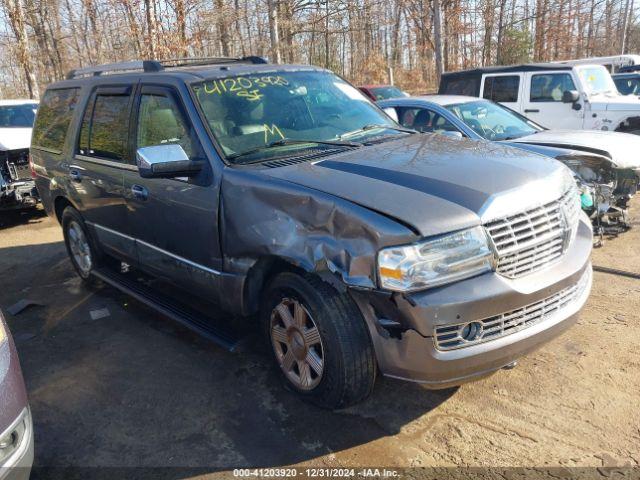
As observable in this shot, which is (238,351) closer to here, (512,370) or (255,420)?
(255,420)

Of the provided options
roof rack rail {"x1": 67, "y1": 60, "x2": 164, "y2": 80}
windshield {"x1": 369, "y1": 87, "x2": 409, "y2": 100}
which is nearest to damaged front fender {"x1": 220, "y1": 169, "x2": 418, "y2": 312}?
roof rack rail {"x1": 67, "y1": 60, "x2": 164, "y2": 80}

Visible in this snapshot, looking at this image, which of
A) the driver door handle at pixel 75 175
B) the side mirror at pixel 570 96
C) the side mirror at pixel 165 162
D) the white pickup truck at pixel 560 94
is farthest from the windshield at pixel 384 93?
the side mirror at pixel 165 162

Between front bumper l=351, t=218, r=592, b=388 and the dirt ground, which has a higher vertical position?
front bumper l=351, t=218, r=592, b=388

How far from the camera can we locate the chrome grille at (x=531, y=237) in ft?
8.69

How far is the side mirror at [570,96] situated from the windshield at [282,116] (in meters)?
6.39

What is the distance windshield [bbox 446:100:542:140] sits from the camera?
680 cm

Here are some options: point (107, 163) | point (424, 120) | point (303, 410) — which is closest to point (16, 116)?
point (107, 163)

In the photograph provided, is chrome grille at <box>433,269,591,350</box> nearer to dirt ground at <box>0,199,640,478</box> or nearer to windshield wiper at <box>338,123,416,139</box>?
dirt ground at <box>0,199,640,478</box>

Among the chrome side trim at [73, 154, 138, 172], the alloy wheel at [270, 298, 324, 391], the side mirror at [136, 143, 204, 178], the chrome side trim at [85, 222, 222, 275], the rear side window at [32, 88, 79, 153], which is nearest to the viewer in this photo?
the alloy wheel at [270, 298, 324, 391]

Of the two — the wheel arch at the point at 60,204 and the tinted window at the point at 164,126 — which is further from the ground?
the tinted window at the point at 164,126

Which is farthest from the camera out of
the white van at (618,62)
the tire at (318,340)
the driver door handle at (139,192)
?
the white van at (618,62)

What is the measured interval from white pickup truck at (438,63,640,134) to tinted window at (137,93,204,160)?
7.74 meters

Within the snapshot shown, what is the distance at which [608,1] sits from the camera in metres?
37.5

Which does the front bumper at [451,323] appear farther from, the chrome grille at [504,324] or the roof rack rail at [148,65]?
the roof rack rail at [148,65]
